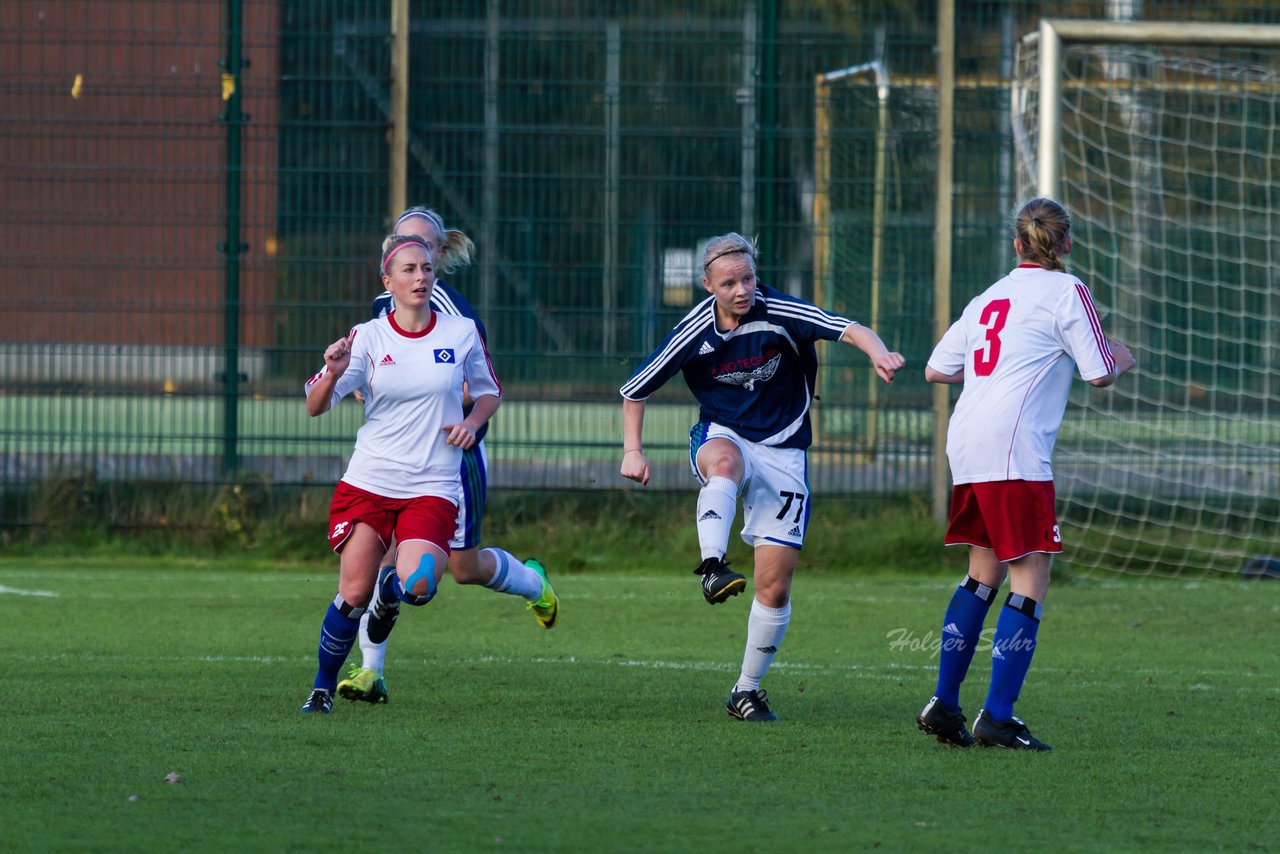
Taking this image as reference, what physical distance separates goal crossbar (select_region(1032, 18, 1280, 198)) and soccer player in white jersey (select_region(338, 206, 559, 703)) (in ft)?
15.0

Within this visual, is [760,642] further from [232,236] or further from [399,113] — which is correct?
[232,236]

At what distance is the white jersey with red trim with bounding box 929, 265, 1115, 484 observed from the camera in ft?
18.9

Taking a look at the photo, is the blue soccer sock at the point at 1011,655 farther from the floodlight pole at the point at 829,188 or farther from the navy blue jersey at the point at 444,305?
the floodlight pole at the point at 829,188

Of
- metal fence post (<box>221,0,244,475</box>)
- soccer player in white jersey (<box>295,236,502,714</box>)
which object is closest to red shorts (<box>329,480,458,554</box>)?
soccer player in white jersey (<box>295,236,502,714</box>)

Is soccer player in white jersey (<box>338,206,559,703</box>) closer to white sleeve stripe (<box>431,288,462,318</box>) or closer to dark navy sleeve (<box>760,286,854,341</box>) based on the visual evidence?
white sleeve stripe (<box>431,288,462,318</box>)

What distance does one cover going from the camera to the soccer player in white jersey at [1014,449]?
18.9 ft

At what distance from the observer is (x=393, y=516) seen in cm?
633

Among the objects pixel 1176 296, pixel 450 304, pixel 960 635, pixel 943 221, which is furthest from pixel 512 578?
pixel 1176 296

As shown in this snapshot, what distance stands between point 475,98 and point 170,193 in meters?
2.06

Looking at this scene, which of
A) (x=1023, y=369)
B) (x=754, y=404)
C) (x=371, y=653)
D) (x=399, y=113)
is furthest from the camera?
(x=399, y=113)

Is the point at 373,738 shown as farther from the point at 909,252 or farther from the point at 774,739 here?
the point at 909,252

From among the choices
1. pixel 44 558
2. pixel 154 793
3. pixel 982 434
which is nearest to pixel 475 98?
pixel 44 558

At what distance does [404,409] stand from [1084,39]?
6.11 metres

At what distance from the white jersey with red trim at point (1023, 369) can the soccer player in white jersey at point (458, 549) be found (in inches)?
75.0
